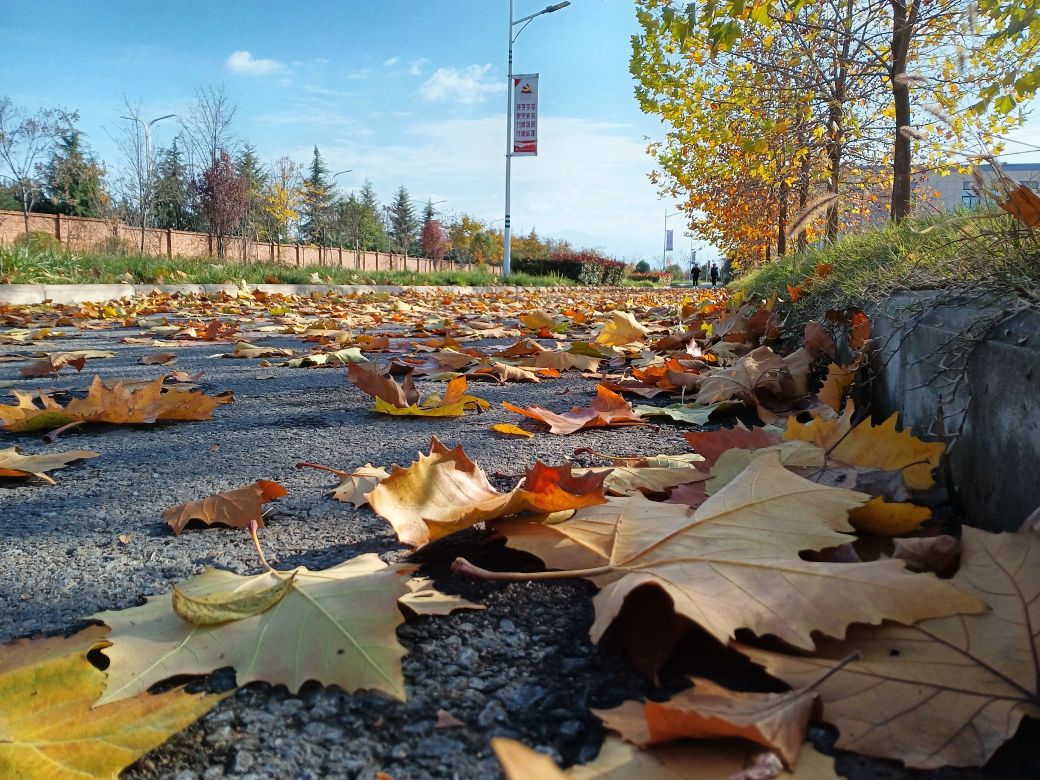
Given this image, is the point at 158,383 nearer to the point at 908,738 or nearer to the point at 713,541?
the point at 713,541

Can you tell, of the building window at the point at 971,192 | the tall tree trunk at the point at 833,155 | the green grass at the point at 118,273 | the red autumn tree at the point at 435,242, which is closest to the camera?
the building window at the point at 971,192

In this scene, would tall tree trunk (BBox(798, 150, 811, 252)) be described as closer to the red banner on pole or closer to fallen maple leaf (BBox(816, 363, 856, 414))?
fallen maple leaf (BBox(816, 363, 856, 414))

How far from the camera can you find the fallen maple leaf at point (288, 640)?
696 mm

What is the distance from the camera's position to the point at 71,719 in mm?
630

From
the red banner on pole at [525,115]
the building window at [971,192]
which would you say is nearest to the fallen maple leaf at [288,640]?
the building window at [971,192]

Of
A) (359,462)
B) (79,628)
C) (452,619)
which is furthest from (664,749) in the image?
(359,462)

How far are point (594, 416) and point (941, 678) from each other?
1345 millimetres

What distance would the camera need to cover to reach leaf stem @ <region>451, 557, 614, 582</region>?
845 mm

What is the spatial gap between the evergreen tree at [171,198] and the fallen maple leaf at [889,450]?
118 feet

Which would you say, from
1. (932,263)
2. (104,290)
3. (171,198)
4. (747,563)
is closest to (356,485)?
(747,563)

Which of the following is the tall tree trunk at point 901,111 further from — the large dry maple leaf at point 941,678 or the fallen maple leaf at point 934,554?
the large dry maple leaf at point 941,678

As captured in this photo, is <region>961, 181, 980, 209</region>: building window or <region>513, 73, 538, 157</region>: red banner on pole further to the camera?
<region>513, 73, 538, 157</region>: red banner on pole

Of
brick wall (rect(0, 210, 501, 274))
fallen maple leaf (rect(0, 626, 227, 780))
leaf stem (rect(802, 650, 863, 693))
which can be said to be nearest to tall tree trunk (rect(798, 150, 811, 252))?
leaf stem (rect(802, 650, 863, 693))

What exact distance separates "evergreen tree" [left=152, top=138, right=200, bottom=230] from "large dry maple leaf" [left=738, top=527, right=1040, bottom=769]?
36.5 metres
